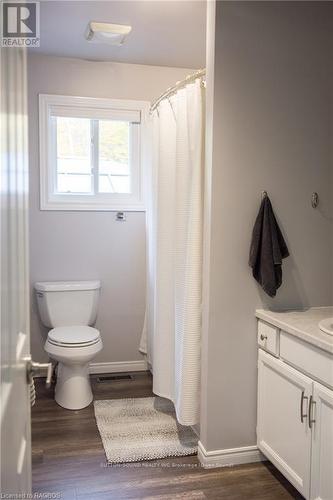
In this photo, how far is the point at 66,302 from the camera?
3.34m

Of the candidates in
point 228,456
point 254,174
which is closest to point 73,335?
point 228,456

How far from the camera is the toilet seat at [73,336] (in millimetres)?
2971

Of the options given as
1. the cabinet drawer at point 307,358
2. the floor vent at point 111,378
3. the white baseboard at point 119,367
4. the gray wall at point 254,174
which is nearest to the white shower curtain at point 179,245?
the gray wall at point 254,174

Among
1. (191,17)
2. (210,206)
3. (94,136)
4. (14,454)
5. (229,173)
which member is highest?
(191,17)

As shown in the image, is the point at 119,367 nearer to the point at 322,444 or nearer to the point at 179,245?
the point at 179,245

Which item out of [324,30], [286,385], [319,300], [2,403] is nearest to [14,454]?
[2,403]

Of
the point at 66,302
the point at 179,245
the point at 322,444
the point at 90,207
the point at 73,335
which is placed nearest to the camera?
the point at 322,444

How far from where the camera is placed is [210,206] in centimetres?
228

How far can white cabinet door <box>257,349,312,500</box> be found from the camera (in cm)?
196

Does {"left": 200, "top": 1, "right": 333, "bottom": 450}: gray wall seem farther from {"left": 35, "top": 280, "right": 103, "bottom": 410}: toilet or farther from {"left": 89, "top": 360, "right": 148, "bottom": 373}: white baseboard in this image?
{"left": 89, "top": 360, "right": 148, "bottom": 373}: white baseboard

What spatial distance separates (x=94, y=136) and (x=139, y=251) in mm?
943

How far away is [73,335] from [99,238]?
0.80m

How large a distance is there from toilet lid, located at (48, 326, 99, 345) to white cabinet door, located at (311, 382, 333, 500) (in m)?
1.57

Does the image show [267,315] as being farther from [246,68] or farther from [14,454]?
[14,454]
